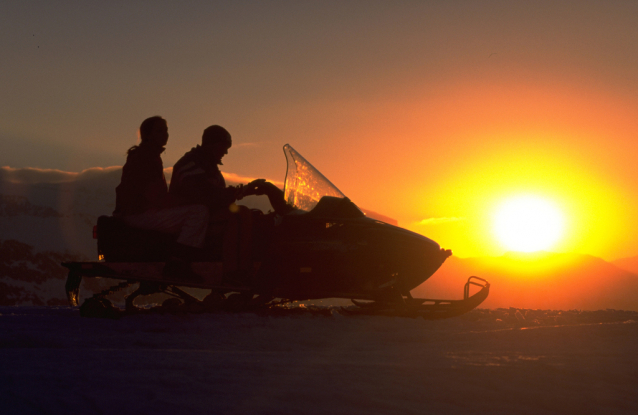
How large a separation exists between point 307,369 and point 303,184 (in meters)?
3.94

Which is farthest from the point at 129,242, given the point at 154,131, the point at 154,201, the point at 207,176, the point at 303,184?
the point at 303,184

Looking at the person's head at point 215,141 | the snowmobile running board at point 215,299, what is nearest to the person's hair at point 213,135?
the person's head at point 215,141

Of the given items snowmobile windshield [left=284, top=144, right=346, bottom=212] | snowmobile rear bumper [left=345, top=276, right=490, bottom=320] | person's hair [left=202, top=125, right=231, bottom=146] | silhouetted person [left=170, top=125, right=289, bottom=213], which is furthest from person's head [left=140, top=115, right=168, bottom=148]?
snowmobile rear bumper [left=345, top=276, right=490, bottom=320]

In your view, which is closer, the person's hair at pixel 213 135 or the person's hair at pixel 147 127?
the person's hair at pixel 147 127

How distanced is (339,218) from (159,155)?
2.30 metres

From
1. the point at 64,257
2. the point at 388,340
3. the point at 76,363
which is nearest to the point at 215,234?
the point at 388,340

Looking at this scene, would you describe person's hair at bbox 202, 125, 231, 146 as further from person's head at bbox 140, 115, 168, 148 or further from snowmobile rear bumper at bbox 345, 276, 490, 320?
snowmobile rear bumper at bbox 345, 276, 490, 320

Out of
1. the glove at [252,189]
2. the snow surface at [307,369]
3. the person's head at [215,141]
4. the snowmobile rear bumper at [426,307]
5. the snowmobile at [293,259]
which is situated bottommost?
the snow surface at [307,369]

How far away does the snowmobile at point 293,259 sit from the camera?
603 cm

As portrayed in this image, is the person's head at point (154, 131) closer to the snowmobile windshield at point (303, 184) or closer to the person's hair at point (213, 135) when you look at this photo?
the person's hair at point (213, 135)

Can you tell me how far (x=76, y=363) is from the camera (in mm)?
3055

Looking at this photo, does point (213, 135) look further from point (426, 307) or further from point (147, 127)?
point (426, 307)

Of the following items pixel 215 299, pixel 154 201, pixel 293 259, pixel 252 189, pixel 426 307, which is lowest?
pixel 215 299

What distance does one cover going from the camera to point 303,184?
674 centimetres
